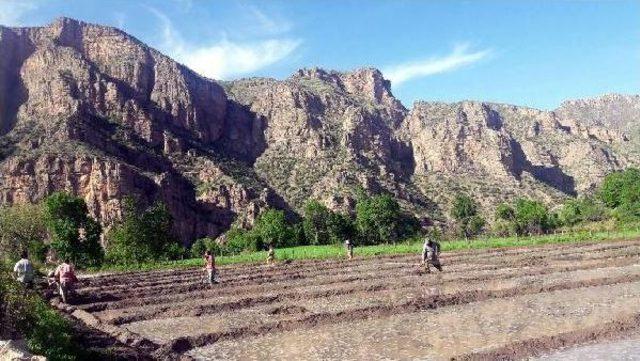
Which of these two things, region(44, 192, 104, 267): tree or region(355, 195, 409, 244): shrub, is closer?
region(44, 192, 104, 267): tree

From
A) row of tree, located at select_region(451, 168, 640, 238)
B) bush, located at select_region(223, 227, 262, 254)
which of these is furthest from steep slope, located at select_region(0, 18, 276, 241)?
row of tree, located at select_region(451, 168, 640, 238)

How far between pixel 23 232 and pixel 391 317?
255ft

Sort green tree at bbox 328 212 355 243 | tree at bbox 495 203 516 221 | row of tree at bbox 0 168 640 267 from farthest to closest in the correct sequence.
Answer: tree at bbox 495 203 516 221 → green tree at bbox 328 212 355 243 → row of tree at bbox 0 168 640 267

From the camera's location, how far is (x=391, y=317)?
67.7 feet

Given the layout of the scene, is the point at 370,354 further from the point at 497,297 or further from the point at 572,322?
the point at 497,297

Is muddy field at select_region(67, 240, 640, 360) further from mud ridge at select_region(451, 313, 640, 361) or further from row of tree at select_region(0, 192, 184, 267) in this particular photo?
row of tree at select_region(0, 192, 184, 267)

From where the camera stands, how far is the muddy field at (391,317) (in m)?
15.3

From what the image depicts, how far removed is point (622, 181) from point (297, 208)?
262 ft

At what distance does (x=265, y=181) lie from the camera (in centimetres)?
18138

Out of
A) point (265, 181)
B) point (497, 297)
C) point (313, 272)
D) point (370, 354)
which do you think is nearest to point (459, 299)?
point (497, 297)

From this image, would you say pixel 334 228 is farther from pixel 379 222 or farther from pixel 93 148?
pixel 93 148

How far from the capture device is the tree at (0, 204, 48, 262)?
265ft

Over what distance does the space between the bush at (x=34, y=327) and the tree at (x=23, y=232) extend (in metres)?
69.7

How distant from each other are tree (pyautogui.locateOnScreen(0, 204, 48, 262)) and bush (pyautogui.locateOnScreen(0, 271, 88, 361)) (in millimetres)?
69734
